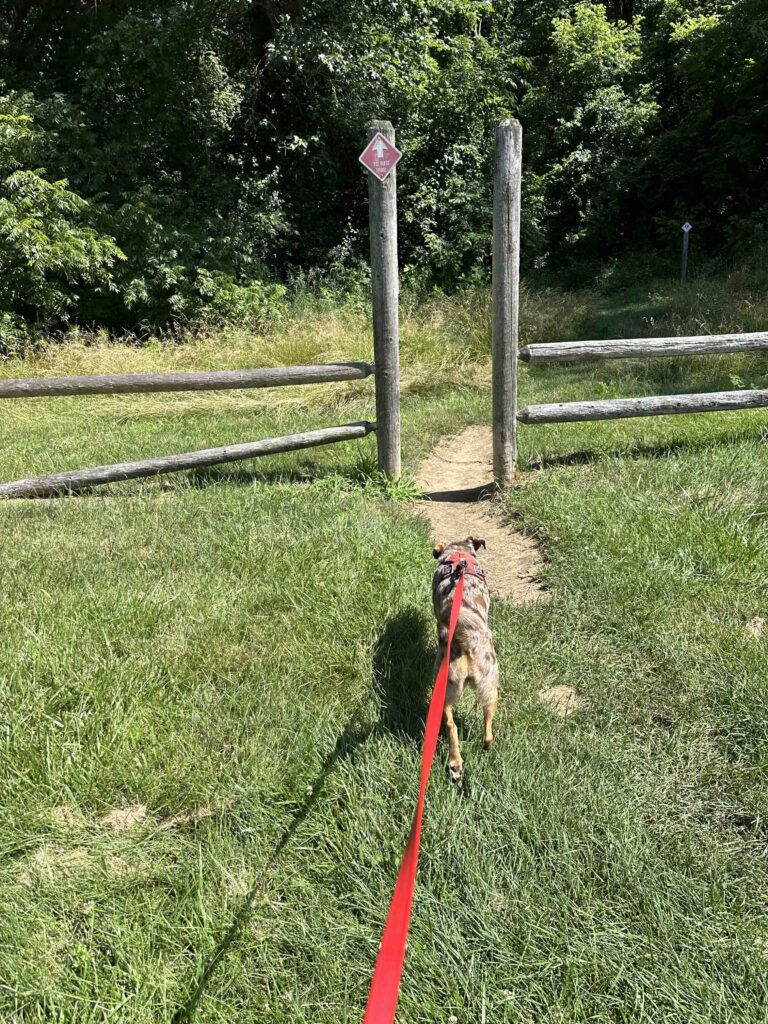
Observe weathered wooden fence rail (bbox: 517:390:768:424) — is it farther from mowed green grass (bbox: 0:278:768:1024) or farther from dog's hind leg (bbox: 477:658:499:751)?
dog's hind leg (bbox: 477:658:499:751)

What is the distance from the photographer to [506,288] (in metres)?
5.15

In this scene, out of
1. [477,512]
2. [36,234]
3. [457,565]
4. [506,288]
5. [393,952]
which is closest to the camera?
[393,952]

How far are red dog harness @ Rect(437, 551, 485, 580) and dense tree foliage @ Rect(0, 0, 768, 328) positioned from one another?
1057 cm

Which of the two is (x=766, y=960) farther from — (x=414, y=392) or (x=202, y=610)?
(x=414, y=392)

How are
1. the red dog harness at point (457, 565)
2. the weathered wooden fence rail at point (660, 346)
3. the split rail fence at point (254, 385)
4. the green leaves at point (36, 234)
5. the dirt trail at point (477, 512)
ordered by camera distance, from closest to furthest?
1. the red dog harness at point (457, 565)
2. the dirt trail at point (477, 512)
3. the split rail fence at point (254, 385)
4. the weathered wooden fence rail at point (660, 346)
5. the green leaves at point (36, 234)

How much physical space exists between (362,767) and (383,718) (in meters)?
0.31

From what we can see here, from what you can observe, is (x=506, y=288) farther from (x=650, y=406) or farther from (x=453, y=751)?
(x=453, y=751)

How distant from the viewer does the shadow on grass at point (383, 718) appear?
6.37 feet

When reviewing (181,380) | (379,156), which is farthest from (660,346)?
(181,380)

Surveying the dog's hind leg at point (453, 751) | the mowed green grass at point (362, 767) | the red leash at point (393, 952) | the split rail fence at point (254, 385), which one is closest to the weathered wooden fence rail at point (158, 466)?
the split rail fence at point (254, 385)

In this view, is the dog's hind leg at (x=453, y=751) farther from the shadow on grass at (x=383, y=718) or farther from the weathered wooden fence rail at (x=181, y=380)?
the weathered wooden fence rail at (x=181, y=380)

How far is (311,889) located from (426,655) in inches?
50.8

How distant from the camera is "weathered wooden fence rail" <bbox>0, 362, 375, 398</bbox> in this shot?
214 inches

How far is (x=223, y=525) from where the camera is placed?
468 cm
